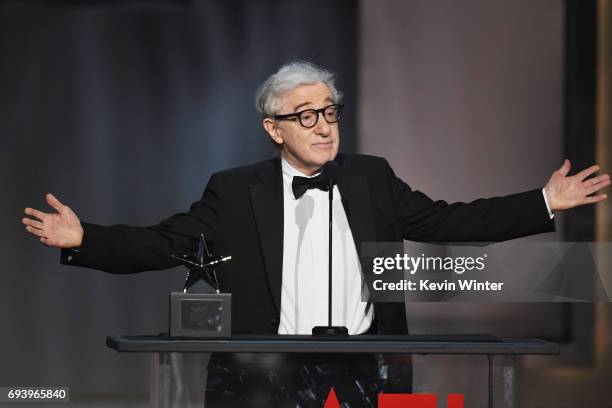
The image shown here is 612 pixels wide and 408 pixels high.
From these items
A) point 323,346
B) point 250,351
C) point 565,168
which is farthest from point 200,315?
point 565,168

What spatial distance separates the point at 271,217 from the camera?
3094 millimetres

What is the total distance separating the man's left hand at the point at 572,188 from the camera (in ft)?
9.86

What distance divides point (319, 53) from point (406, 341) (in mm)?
3046

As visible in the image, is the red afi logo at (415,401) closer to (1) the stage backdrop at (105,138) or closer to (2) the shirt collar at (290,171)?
(2) the shirt collar at (290,171)

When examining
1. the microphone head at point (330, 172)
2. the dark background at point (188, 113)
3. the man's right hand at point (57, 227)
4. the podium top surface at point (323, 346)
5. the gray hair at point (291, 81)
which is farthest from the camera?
the dark background at point (188, 113)

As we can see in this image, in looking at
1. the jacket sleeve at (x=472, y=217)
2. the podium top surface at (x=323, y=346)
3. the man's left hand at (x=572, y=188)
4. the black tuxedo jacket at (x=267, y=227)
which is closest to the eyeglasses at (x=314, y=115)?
the black tuxedo jacket at (x=267, y=227)

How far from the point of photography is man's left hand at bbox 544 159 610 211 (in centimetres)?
301

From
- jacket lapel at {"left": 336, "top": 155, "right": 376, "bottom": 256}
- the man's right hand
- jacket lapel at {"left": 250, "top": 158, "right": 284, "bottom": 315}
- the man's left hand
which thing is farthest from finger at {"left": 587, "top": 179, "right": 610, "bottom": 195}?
the man's right hand

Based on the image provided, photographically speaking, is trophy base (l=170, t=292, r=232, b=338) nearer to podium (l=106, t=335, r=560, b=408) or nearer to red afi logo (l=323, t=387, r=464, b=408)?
podium (l=106, t=335, r=560, b=408)

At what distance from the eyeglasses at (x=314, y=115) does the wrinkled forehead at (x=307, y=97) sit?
22mm

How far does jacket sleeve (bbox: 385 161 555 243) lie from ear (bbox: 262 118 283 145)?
1.13ft

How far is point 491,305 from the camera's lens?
524 centimetres

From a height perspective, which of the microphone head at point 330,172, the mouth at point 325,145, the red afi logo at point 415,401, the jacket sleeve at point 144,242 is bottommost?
the red afi logo at point 415,401

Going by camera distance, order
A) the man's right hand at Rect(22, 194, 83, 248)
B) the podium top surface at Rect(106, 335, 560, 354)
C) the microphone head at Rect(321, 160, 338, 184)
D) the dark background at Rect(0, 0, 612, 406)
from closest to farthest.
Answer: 1. the podium top surface at Rect(106, 335, 560, 354)
2. the microphone head at Rect(321, 160, 338, 184)
3. the man's right hand at Rect(22, 194, 83, 248)
4. the dark background at Rect(0, 0, 612, 406)
